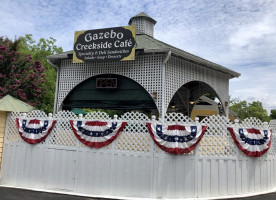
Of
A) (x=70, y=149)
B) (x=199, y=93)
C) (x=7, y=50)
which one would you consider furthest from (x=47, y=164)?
(x=199, y=93)

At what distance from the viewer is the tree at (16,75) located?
370 inches

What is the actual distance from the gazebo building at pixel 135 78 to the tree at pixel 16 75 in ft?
5.94

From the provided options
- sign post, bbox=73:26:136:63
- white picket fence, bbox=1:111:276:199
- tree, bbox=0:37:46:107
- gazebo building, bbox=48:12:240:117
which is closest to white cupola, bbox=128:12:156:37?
gazebo building, bbox=48:12:240:117

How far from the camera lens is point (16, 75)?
9.70 meters

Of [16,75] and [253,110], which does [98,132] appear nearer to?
[16,75]

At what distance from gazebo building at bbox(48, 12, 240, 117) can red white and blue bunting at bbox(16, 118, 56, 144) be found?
11.7ft

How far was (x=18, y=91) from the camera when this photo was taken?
9.52 m

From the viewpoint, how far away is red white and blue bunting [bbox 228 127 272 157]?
504cm

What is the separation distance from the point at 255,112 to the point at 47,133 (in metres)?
36.7

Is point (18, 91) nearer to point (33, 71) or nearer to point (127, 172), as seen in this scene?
point (33, 71)

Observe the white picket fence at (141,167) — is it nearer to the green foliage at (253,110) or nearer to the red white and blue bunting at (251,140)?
the red white and blue bunting at (251,140)

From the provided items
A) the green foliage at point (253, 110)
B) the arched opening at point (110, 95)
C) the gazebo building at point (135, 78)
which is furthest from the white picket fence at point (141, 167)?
the green foliage at point (253, 110)

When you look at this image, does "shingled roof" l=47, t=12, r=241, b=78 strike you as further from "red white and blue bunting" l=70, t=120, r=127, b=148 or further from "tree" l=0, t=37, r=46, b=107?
"red white and blue bunting" l=70, t=120, r=127, b=148

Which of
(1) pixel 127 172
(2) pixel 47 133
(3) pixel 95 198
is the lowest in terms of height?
(3) pixel 95 198
